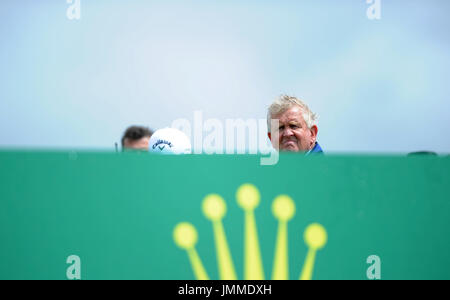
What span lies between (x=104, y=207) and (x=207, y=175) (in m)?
0.61

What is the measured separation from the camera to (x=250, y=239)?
9.86ft

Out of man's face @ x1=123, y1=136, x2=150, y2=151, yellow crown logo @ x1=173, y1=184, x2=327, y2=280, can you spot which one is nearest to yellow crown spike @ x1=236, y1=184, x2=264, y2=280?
yellow crown logo @ x1=173, y1=184, x2=327, y2=280

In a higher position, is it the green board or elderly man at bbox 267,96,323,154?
elderly man at bbox 267,96,323,154

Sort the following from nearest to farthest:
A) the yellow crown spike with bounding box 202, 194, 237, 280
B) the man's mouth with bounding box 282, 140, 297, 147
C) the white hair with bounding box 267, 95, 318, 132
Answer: the yellow crown spike with bounding box 202, 194, 237, 280, the man's mouth with bounding box 282, 140, 297, 147, the white hair with bounding box 267, 95, 318, 132

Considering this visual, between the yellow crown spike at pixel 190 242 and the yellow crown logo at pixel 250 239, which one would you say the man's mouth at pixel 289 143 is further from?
the yellow crown spike at pixel 190 242

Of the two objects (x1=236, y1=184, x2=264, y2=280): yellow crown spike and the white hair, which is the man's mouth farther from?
(x1=236, y1=184, x2=264, y2=280): yellow crown spike

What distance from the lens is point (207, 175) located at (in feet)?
9.77

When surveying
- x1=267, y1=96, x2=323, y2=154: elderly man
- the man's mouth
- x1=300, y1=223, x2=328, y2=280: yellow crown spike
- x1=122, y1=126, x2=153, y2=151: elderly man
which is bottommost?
x1=300, y1=223, x2=328, y2=280: yellow crown spike

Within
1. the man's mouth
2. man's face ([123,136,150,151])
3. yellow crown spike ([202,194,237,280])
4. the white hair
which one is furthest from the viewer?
man's face ([123,136,150,151])

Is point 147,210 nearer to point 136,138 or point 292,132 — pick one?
point 292,132

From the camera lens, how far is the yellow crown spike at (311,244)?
3.00 metres

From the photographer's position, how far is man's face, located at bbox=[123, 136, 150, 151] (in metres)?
6.64

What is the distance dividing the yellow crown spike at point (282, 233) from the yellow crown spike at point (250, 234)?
94mm
